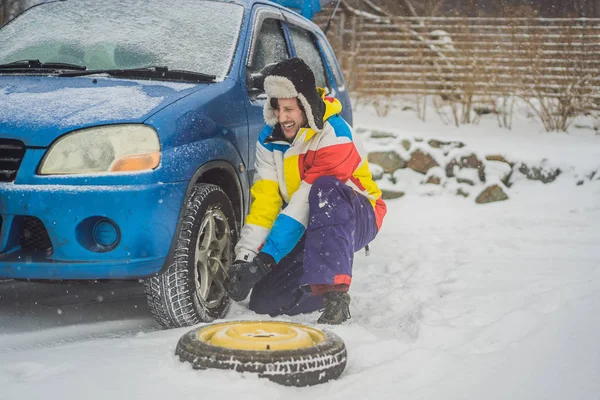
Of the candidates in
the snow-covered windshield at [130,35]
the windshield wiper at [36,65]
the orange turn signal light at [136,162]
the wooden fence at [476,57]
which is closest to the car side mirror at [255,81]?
the snow-covered windshield at [130,35]

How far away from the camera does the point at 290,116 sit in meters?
3.77

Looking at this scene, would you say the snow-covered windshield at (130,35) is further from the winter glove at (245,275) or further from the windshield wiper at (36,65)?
the winter glove at (245,275)

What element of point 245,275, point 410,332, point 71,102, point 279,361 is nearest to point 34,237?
point 71,102

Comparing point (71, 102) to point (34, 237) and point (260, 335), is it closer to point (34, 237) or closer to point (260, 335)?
point (34, 237)

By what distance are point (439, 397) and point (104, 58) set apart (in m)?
2.47

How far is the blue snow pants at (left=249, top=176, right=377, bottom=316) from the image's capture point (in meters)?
3.53

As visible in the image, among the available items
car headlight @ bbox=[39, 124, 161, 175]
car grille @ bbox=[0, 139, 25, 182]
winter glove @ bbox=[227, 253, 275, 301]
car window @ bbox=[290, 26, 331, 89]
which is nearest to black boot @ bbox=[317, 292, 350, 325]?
winter glove @ bbox=[227, 253, 275, 301]

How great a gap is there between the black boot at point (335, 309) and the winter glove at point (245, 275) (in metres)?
0.34

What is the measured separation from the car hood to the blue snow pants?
83 cm

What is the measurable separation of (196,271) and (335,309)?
67 centimetres

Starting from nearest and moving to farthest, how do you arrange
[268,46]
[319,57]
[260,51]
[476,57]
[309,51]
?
[260,51]
[268,46]
[309,51]
[319,57]
[476,57]

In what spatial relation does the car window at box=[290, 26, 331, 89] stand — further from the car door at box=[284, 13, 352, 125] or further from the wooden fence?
the wooden fence

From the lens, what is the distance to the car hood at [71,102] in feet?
10.3

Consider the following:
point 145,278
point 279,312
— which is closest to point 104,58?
point 145,278
